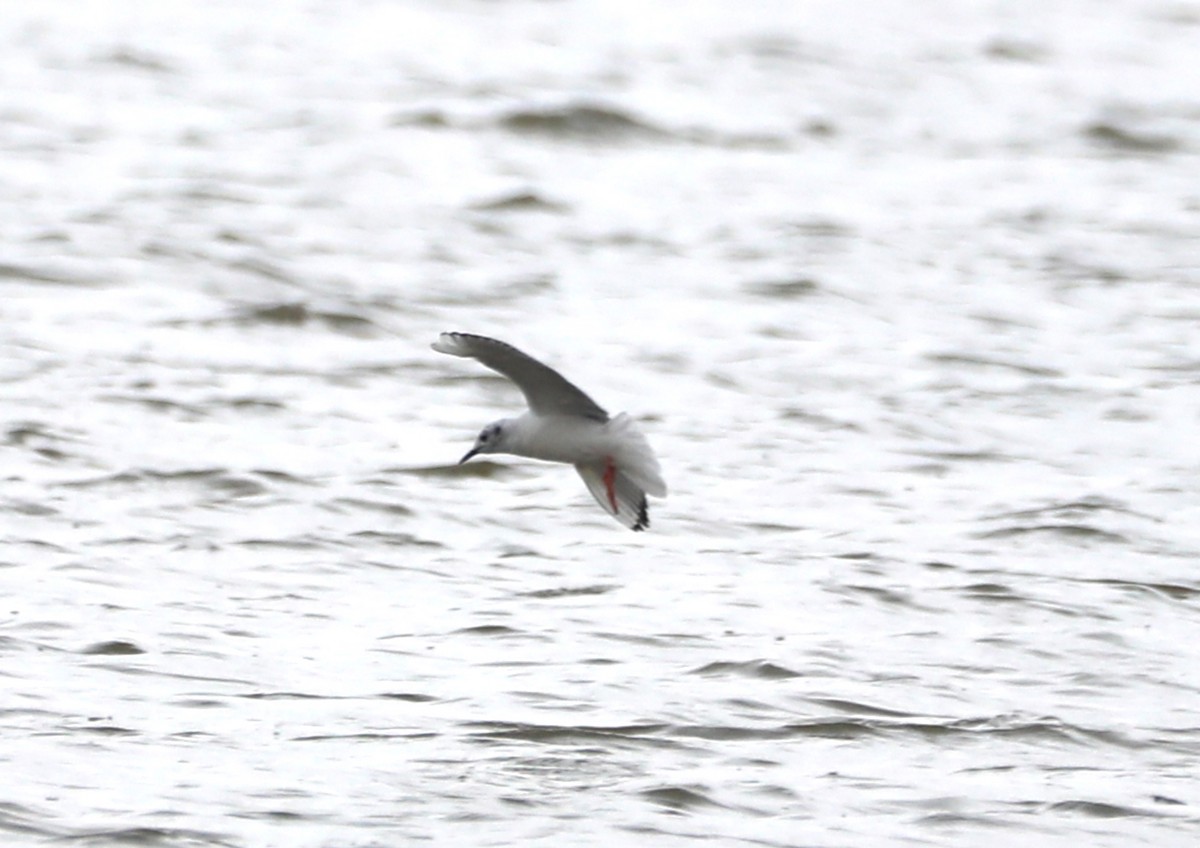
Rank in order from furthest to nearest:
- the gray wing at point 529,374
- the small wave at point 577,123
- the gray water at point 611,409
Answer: the small wave at point 577,123 → the gray water at point 611,409 → the gray wing at point 529,374

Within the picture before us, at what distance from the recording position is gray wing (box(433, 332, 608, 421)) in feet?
22.1

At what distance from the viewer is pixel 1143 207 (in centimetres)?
1546

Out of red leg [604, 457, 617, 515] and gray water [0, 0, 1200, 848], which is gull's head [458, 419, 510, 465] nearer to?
red leg [604, 457, 617, 515]

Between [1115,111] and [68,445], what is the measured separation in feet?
30.8

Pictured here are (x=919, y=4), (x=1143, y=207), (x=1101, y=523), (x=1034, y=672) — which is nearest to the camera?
(x=1034, y=672)

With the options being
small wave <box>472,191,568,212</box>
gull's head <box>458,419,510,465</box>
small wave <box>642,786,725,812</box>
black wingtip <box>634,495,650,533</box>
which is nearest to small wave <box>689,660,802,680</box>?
black wingtip <box>634,495,650,533</box>

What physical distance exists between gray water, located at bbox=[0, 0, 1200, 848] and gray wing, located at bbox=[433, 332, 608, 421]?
0.94m

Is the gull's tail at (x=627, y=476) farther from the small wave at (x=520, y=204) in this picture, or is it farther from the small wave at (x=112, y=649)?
the small wave at (x=520, y=204)

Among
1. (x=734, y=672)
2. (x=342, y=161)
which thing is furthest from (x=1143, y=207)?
(x=734, y=672)

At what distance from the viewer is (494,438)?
7316 mm

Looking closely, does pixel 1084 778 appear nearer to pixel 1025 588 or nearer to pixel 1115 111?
pixel 1025 588

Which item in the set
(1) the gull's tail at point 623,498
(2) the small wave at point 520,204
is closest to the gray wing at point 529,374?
(1) the gull's tail at point 623,498

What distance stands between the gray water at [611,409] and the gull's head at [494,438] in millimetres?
791

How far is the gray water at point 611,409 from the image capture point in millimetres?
7234
